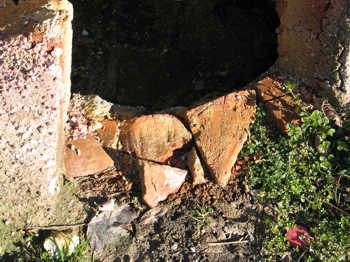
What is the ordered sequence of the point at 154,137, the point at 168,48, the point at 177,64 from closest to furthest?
the point at 154,137, the point at 177,64, the point at 168,48

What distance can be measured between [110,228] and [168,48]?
1928 mm

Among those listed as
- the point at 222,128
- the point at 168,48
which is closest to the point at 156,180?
the point at 222,128

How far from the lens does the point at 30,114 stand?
2.25 metres

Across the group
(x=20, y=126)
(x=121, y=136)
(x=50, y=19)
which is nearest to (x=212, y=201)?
(x=121, y=136)

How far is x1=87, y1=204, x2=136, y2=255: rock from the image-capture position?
228 centimetres

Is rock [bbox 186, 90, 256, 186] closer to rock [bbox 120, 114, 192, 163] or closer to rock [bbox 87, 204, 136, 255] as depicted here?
rock [bbox 120, 114, 192, 163]

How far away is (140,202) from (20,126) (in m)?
0.86

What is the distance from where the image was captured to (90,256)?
2.26 metres

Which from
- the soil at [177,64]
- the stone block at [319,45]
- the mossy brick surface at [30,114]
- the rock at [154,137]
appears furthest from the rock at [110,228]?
the stone block at [319,45]

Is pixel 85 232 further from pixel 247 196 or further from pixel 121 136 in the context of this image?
pixel 247 196

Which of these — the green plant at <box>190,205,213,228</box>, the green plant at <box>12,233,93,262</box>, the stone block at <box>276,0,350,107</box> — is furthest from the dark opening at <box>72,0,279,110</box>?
the green plant at <box>12,233,93,262</box>

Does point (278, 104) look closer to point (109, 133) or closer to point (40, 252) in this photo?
point (109, 133)

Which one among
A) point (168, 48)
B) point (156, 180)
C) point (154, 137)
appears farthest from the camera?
point (168, 48)

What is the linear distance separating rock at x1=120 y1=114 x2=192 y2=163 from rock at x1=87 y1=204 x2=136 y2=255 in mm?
373
